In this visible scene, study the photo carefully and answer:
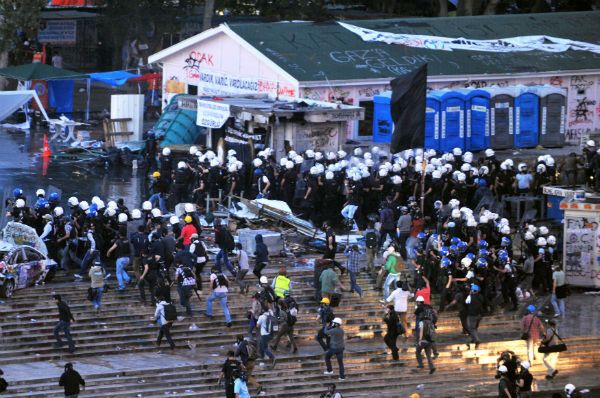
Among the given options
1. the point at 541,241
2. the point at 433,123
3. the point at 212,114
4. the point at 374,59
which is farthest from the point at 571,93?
the point at 541,241

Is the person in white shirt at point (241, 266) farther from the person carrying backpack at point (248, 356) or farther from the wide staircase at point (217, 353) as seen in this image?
the person carrying backpack at point (248, 356)

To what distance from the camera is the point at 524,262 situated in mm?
35969

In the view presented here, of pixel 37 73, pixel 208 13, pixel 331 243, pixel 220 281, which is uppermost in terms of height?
pixel 208 13

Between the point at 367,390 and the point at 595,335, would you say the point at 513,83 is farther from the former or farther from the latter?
the point at 367,390

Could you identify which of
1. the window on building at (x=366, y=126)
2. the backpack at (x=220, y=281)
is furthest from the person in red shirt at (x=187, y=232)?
the window on building at (x=366, y=126)

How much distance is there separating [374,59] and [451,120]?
4822 mm

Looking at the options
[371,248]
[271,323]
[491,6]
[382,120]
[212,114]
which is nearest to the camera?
[271,323]

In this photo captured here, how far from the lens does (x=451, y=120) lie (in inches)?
1854

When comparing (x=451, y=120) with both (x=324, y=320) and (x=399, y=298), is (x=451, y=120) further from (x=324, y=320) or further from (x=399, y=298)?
(x=324, y=320)

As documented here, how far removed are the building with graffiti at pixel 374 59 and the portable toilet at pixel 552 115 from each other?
1994 mm

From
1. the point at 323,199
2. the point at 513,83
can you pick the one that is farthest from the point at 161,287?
the point at 513,83

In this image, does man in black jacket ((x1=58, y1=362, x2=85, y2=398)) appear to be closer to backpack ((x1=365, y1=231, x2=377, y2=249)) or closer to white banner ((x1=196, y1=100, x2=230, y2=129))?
backpack ((x1=365, y1=231, x2=377, y2=249))

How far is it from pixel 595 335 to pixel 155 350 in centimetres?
930

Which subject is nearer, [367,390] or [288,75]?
[367,390]
